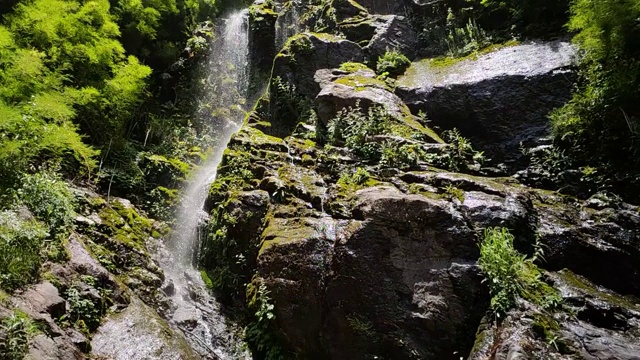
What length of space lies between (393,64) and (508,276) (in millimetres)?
9470

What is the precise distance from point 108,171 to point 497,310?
10.5 meters

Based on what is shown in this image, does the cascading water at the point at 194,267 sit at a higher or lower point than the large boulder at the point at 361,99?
lower

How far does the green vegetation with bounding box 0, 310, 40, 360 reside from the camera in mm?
4887

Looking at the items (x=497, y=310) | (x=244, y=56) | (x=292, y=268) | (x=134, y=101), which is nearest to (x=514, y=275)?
(x=497, y=310)

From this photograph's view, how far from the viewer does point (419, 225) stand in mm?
7457

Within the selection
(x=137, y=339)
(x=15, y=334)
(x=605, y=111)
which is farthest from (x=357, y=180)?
(x=15, y=334)

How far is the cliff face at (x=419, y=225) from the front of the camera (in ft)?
20.9

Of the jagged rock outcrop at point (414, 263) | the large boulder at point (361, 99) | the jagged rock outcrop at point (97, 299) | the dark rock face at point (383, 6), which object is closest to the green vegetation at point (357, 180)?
the jagged rock outcrop at point (414, 263)

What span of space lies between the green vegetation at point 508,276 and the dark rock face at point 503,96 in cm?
405

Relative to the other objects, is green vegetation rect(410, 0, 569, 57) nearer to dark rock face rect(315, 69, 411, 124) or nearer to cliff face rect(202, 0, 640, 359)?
cliff face rect(202, 0, 640, 359)

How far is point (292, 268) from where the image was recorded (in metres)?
7.74

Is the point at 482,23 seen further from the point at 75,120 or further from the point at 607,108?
the point at 75,120

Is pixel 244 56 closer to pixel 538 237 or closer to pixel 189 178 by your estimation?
pixel 189 178

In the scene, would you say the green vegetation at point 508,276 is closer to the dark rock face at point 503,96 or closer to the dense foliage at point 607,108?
the dense foliage at point 607,108
